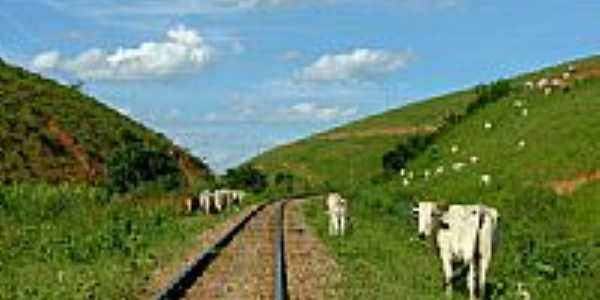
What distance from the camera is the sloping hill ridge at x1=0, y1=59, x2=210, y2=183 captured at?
3278 inches

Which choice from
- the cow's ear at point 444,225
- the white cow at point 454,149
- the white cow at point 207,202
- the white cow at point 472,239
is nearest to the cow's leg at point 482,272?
the white cow at point 472,239

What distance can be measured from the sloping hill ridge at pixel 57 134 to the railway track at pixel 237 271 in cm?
3643

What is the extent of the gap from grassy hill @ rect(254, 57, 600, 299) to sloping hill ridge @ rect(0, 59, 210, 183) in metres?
19.2

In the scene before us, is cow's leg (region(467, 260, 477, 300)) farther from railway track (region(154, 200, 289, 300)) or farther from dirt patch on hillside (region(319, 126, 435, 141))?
dirt patch on hillside (region(319, 126, 435, 141))

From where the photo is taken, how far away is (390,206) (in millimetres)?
53688

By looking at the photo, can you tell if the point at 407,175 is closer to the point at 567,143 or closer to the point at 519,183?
the point at 567,143

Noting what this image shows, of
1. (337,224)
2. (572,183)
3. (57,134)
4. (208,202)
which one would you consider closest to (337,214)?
(337,224)

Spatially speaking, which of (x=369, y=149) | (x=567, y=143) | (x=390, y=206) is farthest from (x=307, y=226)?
(x=369, y=149)

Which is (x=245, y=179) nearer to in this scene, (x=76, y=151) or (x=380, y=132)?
(x=76, y=151)

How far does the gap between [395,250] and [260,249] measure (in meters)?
3.83

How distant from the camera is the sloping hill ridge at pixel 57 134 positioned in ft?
273

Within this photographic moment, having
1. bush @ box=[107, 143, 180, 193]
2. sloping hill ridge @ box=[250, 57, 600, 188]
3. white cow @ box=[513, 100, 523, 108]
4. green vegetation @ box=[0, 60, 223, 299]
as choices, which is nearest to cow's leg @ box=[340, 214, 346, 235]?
green vegetation @ box=[0, 60, 223, 299]

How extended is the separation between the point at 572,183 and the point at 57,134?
46104 millimetres

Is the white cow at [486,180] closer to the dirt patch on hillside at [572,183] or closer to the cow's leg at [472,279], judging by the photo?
the dirt patch on hillside at [572,183]
